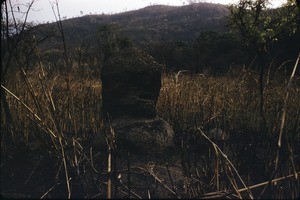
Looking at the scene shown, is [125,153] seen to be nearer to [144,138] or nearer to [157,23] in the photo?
[144,138]

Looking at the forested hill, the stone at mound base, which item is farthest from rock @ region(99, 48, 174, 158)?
the forested hill

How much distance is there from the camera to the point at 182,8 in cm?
6084

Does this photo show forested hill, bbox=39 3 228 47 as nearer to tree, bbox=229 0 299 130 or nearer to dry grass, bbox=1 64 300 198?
tree, bbox=229 0 299 130

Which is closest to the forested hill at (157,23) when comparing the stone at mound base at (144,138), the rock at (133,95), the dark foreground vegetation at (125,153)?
the dark foreground vegetation at (125,153)

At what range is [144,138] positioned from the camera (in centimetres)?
427

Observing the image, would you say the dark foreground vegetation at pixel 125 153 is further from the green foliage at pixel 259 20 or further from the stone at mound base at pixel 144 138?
the green foliage at pixel 259 20

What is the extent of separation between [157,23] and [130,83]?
48.3m

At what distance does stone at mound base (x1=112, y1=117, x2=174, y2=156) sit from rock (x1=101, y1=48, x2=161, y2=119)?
0.21 metres

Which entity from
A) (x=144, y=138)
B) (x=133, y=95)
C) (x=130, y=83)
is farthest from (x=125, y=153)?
(x=130, y=83)

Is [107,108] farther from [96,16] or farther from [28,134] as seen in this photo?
[96,16]

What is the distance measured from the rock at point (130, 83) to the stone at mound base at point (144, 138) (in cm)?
21

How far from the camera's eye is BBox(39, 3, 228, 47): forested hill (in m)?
37.3

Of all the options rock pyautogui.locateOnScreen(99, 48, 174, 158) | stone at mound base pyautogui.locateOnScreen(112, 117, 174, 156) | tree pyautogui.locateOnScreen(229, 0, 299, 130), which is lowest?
stone at mound base pyautogui.locateOnScreen(112, 117, 174, 156)

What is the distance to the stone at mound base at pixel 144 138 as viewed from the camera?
4.24 m
